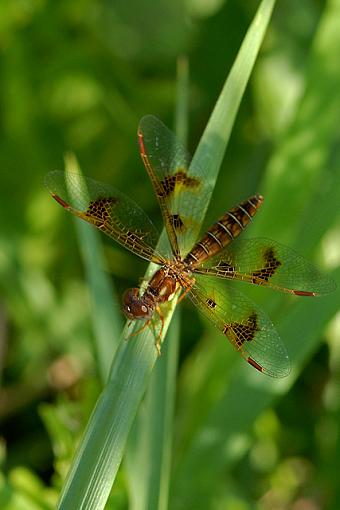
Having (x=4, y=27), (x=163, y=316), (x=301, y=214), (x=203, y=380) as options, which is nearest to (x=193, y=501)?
(x=203, y=380)

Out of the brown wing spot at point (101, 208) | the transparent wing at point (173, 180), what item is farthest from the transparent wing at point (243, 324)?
the brown wing spot at point (101, 208)

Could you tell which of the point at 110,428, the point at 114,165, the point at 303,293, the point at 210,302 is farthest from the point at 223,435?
the point at 114,165

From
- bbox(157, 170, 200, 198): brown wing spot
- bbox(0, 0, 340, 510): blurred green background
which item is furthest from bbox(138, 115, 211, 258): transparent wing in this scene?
bbox(0, 0, 340, 510): blurred green background

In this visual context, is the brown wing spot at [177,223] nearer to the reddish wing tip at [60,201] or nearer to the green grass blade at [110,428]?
the reddish wing tip at [60,201]

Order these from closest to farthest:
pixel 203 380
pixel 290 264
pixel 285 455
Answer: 1. pixel 290 264
2. pixel 203 380
3. pixel 285 455

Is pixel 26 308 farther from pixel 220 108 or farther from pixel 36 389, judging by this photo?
pixel 220 108

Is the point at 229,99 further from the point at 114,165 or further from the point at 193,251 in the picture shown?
the point at 114,165

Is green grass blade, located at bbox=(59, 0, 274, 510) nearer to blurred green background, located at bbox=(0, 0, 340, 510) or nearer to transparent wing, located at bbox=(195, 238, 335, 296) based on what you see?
transparent wing, located at bbox=(195, 238, 335, 296)
